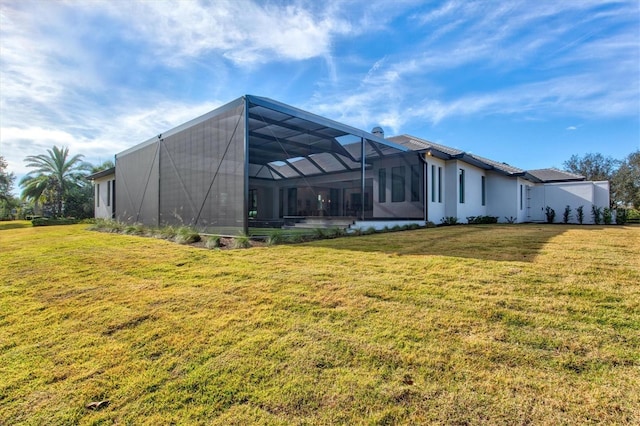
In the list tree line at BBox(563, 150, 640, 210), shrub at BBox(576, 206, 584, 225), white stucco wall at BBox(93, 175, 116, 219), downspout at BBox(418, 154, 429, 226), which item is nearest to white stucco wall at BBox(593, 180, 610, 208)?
shrub at BBox(576, 206, 584, 225)

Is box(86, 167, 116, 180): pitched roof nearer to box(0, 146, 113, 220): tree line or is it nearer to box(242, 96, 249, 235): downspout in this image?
box(0, 146, 113, 220): tree line

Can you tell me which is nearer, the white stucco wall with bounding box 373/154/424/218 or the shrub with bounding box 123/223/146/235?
the shrub with bounding box 123/223/146/235

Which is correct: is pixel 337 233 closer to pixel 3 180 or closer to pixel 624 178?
pixel 3 180

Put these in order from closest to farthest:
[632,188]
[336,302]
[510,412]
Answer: [510,412], [336,302], [632,188]

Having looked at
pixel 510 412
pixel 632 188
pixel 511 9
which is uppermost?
pixel 511 9

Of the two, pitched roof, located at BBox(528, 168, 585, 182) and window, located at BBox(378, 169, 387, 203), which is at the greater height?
pitched roof, located at BBox(528, 168, 585, 182)

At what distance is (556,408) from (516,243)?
5.42 metres

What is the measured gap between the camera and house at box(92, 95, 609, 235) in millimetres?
7680

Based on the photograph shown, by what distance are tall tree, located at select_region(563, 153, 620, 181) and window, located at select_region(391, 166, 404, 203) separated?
1097 inches

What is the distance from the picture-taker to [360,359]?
6.89ft

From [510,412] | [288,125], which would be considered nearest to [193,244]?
[288,125]

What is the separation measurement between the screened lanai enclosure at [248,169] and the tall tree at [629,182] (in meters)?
24.3

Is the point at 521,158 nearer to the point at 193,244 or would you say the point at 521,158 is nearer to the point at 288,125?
the point at 288,125

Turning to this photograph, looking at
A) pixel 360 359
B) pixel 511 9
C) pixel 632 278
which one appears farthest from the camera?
pixel 511 9
